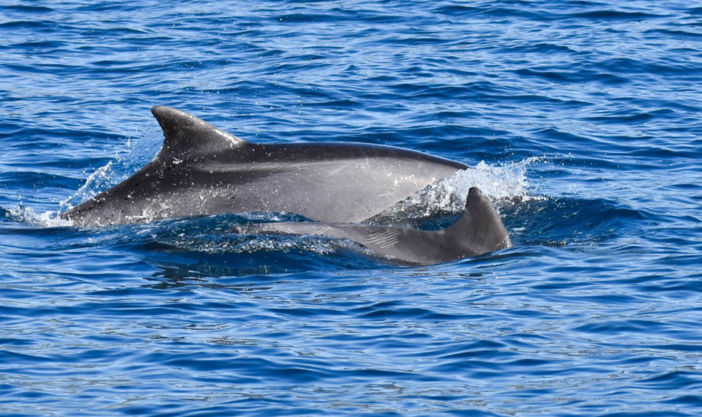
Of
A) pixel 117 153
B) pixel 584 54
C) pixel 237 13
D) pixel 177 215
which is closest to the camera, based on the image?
pixel 177 215

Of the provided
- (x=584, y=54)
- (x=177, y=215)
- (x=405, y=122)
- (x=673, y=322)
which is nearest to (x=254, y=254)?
(x=177, y=215)

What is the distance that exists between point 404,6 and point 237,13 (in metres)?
4.56

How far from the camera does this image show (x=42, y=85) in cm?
2444

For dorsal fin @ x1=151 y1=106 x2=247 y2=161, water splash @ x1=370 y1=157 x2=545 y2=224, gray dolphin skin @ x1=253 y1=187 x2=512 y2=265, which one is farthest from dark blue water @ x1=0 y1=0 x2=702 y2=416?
dorsal fin @ x1=151 y1=106 x2=247 y2=161

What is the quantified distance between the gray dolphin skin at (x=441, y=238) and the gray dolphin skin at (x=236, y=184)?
3.66ft

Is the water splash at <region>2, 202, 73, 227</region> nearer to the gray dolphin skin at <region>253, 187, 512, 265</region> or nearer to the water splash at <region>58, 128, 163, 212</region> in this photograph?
the water splash at <region>58, 128, 163, 212</region>

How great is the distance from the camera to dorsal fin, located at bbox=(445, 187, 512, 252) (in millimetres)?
13250

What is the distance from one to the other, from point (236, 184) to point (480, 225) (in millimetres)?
3169

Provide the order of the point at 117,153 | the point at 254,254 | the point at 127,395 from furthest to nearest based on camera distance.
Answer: the point at 117,153
the point at 254,254
the point at 127,395

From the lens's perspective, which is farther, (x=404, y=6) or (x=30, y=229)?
(x=404, y=6)

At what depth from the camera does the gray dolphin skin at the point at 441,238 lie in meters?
13.4

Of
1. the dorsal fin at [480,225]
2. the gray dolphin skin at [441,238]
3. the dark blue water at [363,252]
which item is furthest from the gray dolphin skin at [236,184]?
the dorsal fin at [480,225]

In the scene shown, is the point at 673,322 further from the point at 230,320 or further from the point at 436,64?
the point at 436,64

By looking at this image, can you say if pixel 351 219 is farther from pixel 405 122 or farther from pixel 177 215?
pixel 405 122
